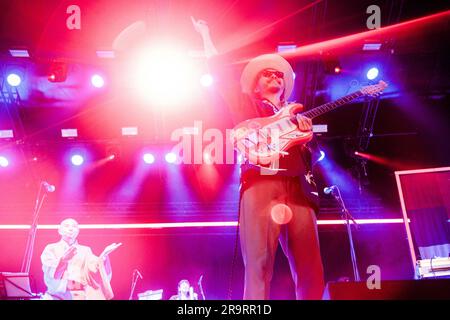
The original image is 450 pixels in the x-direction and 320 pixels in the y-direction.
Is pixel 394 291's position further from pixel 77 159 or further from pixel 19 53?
pixel 77 159

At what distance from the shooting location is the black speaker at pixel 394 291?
1743 millimetres

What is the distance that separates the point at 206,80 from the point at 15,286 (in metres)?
3.33

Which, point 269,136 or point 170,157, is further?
point 170,157

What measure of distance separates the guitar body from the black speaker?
1.11 m

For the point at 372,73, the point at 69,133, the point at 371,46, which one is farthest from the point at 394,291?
the point at 69,133

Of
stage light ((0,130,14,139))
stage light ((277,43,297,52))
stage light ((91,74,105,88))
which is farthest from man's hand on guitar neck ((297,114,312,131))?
stage light ((0,130,14,139))

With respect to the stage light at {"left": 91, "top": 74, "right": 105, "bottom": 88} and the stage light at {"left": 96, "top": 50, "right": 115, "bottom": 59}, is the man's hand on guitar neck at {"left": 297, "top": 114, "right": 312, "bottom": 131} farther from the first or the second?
the stage light at {"left": 91, "top": 74, "right": 105, "bottom": 88}

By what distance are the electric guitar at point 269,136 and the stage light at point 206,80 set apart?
289cm

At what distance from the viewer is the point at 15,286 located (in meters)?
4.01

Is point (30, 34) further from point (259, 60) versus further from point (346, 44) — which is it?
point (346, 44)

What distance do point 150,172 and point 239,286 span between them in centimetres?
220

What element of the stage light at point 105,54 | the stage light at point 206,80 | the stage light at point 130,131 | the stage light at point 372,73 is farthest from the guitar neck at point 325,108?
the stage light at point 130,131

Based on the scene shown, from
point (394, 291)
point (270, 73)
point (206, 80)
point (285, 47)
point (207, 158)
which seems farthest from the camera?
point (207, 158)

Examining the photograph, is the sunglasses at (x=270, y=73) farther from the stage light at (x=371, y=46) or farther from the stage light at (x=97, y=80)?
the stage light at (x=97, y=80)
